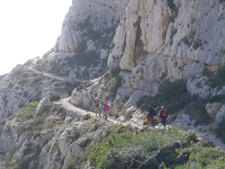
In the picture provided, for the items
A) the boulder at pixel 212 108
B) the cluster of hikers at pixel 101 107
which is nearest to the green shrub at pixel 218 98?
the boulder at pixel 212 108

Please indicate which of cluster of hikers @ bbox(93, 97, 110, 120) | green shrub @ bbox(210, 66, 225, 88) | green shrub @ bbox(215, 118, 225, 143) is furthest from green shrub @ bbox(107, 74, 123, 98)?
green shrub @ bbox(215, 118, 225, 143)

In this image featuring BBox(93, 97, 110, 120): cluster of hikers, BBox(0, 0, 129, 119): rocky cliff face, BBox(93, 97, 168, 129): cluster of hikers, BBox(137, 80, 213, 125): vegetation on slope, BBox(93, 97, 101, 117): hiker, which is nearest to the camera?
BBox(93, 97, 168, 129): cluster of hikers

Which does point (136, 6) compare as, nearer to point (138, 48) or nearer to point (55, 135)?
point (138, 48)

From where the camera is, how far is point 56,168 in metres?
27.7

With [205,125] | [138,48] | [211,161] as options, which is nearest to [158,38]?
[138,48]

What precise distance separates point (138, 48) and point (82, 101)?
11.8 meters

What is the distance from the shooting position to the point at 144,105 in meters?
29.0

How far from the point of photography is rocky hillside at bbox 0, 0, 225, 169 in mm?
16766

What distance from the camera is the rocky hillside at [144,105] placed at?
16.8m

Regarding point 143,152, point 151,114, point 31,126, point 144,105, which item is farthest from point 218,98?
point 31,126

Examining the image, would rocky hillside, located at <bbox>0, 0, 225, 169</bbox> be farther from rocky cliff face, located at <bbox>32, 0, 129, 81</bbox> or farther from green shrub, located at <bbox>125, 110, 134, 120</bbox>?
rocky cliff face, located at <bbox>32, 0, 129, 81</bbox>

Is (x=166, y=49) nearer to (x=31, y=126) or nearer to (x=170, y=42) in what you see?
(x=170, y=42)

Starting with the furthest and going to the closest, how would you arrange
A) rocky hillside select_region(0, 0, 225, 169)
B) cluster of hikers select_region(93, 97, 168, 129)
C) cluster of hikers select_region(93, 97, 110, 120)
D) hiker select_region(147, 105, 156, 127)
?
cluster of hikers select_region(93, 97, 110, 120) < hiker select_region(147, 105, 156, 127) < cluster of hikers select_region(93, 97, 168, 129) < rocky hillside select_region(0, 0, 225, 169)

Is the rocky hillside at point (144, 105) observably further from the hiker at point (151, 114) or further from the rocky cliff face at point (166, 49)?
the hiker at point (151, 114)
